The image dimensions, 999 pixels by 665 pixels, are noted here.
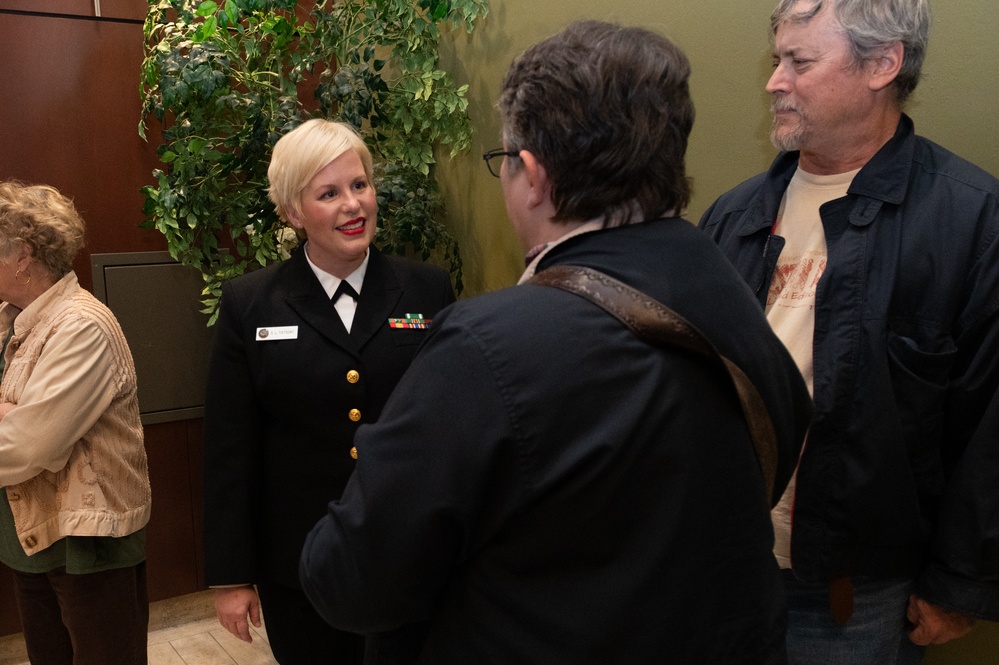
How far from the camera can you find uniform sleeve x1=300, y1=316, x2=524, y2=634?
3.16 feet

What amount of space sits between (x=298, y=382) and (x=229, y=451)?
0.24 meters

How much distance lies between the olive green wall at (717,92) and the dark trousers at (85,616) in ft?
5.66

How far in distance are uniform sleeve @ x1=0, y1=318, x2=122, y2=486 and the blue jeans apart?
182 cm

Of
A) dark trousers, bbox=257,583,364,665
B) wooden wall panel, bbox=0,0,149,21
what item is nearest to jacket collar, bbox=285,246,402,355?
dark trousers, bbox=257,583,364,665

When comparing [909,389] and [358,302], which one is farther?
[358,302]

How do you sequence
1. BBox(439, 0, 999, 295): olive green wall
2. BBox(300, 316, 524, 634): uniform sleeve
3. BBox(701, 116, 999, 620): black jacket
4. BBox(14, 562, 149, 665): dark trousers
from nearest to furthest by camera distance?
1. BBox(300, 316, 524, 634): uniform sleeve
2. BBox(701, 116, 999, 620): black jacket
3. BBox(439, 0, 999, 295): olive green wall
4. BBox(14, 562, 149, 665): dark trousers

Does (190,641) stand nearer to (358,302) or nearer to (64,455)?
(64,455)

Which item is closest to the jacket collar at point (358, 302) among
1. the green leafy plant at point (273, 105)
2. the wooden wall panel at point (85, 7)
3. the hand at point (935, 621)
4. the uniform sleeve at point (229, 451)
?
the uniform sleeve at point (229, 451)

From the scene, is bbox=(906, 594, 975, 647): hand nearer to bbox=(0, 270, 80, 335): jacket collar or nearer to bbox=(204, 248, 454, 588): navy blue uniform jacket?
bbox=(204, 248, 454, 588): navy blue uniform jacket

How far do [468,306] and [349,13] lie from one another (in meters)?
2.62

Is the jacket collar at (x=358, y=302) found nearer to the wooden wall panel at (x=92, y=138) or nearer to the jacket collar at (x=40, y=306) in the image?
the jacket collar at (x=40, y=306)

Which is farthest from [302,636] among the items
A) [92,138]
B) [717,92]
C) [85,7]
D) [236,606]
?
[85,7]

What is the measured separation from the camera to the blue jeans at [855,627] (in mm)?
1642

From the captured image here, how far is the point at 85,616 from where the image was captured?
243cm
